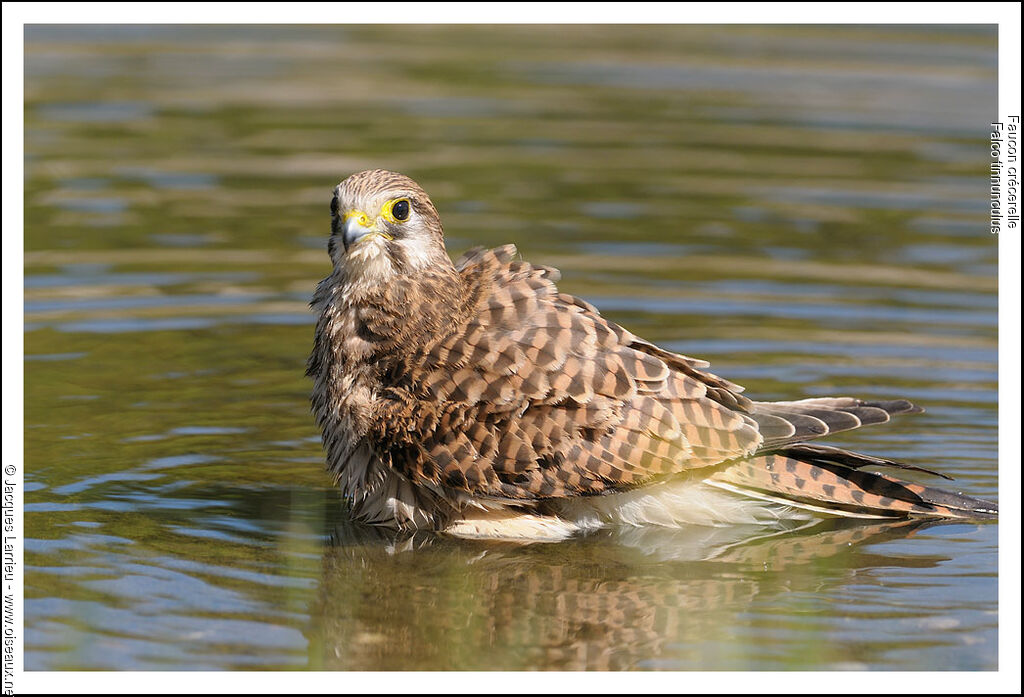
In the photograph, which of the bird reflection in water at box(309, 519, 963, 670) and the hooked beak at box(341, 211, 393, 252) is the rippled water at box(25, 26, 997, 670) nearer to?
the bird reflection in water at box(309, 519, 963, 670)

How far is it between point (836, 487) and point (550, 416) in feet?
4.32

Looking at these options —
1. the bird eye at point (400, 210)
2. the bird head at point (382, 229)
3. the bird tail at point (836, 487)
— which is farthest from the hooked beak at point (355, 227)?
the bird tail at point (836, 487)

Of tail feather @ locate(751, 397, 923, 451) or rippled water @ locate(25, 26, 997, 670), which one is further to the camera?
tail feather @ locate(751, 397, 923, 451)

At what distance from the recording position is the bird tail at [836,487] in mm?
6676

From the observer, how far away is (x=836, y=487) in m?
6.69

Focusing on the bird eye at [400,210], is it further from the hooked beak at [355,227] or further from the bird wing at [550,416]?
the bird wing at [550,416]

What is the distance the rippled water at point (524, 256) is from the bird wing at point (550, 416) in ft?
1.32

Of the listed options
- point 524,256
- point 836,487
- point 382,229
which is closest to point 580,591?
point 836,487

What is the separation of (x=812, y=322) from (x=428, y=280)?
11.8 feet

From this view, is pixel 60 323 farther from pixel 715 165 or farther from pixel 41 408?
pixel 715 165

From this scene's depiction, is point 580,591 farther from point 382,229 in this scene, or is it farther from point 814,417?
point 382,229

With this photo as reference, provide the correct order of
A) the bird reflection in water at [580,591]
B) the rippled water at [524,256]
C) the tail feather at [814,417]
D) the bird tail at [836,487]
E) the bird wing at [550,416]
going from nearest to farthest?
the bird reflection in water at [580,591] < the rippled water at [524,256] < the bird wing at [550,416] < the tail feather at [814,417] < the bird tail at [836,487]

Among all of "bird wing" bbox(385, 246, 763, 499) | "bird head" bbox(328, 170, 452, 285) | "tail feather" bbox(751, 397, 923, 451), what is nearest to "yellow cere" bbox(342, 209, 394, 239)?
"bird head" bbox(328, 170, 452, 285)

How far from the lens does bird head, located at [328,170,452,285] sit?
256 inches
